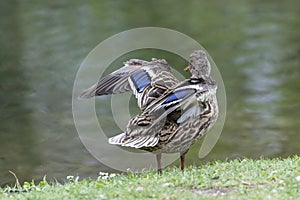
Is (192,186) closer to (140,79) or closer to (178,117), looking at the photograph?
→ (178,117)

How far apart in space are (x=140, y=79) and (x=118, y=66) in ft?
29.2

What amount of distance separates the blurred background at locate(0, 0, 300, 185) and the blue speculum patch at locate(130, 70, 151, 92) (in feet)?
10.8

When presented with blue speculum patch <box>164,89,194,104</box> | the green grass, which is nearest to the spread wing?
blue speculum patch <box>164,89,194,104</box>

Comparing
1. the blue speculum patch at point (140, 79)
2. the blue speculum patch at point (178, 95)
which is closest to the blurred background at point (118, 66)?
the blue speculum patch at point (140, 79)

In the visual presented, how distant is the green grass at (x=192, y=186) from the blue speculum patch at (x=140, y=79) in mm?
913

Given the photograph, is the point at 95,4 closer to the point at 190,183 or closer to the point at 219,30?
the point at 219,30

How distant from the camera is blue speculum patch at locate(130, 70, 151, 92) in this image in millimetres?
6926

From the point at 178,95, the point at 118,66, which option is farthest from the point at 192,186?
the point at 118,66

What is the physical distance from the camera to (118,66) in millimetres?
15906

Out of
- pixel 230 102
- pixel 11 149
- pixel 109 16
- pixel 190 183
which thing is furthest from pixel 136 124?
pixel 109 16

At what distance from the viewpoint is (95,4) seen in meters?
22.9

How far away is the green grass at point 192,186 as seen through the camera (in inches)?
216

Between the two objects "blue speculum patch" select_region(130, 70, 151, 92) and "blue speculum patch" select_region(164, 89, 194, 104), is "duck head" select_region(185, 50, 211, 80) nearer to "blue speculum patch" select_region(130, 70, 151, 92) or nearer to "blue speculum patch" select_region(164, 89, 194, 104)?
"blue speculum patch" select_region(164, 89, 194, 104)

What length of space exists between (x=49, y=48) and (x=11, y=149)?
7.32 m
